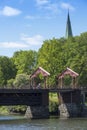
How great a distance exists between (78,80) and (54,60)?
959cm

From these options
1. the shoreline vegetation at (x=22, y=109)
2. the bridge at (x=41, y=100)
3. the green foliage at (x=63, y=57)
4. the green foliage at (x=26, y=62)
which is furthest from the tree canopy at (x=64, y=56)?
the green foliage at (x=26, y=62)

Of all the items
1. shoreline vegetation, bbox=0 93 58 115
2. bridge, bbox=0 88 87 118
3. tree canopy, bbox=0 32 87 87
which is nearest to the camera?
bridge, bbox=0 88 87 118

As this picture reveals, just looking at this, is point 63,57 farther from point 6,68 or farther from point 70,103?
point 6,68

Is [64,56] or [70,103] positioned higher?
[64,56]

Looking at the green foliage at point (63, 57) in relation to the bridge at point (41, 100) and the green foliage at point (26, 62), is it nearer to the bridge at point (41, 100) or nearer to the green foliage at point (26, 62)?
the bridge at point (41, 100)

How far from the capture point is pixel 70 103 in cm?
10112

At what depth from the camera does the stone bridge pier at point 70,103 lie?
99.5 metres

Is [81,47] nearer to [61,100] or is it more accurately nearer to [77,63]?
[77,63]

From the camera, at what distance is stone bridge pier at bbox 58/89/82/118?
99525 millimetres

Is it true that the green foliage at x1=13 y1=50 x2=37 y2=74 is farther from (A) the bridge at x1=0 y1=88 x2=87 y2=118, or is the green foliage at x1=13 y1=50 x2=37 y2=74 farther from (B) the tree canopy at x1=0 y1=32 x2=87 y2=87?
(A) the bridge at x1=0 y1=88 x2=87 y2=118

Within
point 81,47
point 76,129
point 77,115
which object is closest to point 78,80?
point 81,47

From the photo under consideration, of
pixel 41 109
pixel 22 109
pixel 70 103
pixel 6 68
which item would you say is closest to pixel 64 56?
pixel 22 109

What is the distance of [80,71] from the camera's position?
11912 cm

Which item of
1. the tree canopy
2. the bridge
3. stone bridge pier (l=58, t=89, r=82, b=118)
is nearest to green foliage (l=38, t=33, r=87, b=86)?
the tree canopy
